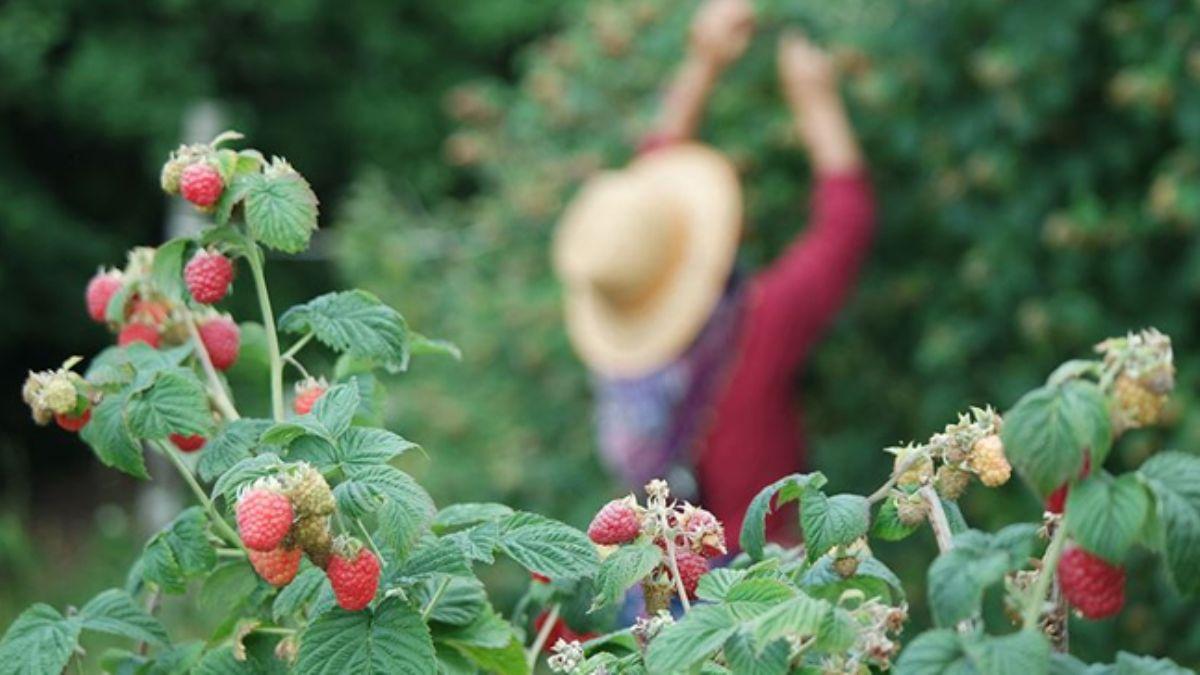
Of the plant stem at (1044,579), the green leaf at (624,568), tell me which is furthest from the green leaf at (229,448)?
the plant stem at (1044,579)

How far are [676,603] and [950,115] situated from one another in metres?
1.17

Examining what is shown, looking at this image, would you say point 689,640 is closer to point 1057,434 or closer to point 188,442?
point 1057,434

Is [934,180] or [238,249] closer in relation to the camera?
[238,249]

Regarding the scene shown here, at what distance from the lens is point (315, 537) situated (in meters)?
0.95

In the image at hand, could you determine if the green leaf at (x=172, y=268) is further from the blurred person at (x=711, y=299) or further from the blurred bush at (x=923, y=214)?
the blurred bush at (x=923, y=214)

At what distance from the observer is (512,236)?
4.07m

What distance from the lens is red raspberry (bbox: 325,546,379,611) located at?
96 centimetres

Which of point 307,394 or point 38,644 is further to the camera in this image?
point 307,394

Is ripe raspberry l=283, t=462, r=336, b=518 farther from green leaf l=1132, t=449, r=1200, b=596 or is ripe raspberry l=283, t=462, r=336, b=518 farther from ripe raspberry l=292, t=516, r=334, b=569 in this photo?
green leaf l=1132, t=449, r=1200, b=596

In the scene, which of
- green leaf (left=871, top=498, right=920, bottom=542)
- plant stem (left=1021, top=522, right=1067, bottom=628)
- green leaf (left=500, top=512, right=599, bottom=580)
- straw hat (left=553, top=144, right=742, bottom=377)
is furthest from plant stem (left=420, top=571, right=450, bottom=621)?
straw hat (left=553, top=144, right=742, bottom=377)

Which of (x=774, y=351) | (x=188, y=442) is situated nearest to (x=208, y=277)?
(x=188, y=442)

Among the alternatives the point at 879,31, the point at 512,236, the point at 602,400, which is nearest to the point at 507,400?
the point at 512,236

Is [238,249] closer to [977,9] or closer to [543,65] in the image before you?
[977,9]

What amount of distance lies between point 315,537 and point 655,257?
2.23 meters
